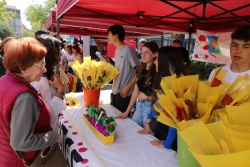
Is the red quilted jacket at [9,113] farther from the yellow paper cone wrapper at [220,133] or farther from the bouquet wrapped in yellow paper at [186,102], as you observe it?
the yellow paper cone wrapper at [220,133]

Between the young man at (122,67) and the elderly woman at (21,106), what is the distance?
4.11 feet

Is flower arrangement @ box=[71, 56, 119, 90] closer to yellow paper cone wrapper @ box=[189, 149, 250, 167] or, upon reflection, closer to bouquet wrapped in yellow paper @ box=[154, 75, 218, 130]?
bouquet wrapped in yellow paper @ box=[154, 75, 218, 130]

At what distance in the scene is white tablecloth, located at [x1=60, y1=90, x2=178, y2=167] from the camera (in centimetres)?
100

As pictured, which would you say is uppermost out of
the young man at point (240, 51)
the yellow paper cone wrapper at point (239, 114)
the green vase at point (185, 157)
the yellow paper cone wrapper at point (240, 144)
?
the young man at point (240, 51)

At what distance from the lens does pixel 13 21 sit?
34.4 meters

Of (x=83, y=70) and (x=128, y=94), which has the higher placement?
(x=83, y=70)

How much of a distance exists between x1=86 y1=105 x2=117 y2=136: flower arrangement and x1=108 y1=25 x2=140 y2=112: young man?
76 cm

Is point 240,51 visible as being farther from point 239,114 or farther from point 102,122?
point 102,122

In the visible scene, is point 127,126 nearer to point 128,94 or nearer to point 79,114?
point 79,114

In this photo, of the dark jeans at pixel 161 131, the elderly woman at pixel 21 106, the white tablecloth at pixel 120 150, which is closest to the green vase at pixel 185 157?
the white tablecloth at pixel 120 150

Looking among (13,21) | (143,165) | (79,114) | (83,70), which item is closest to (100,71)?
(83,70)

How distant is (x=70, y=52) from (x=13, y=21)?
1423 inches

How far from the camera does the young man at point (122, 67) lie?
2.19 meters

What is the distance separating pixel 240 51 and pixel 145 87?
2.68ft
